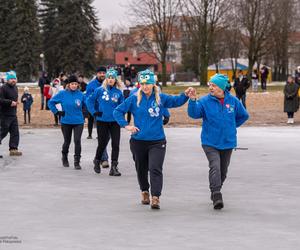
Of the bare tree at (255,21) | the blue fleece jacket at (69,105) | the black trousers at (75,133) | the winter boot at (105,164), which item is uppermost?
the bare tree at (255,21)

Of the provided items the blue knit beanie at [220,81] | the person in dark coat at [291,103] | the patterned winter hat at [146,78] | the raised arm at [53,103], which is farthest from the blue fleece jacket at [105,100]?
the person in dark coat at [291,103]

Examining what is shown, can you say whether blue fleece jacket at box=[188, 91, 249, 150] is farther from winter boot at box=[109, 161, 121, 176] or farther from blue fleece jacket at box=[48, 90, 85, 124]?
blue fleece jacket at box=[48, 90, 85, 124]

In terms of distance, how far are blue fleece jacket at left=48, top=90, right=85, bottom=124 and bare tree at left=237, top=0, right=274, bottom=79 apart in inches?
1986

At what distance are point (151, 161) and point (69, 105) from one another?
14.3ft

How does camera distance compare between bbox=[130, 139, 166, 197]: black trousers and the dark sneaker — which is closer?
the dark sneaker

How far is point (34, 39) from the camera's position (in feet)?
289

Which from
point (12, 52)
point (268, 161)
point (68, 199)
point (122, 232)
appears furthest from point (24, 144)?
point (12, 52)

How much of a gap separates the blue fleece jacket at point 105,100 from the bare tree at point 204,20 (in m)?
52.2

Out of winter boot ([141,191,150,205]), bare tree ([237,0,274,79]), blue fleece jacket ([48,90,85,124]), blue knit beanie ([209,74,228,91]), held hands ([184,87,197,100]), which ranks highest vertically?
bare tree ([237,0,274,79])

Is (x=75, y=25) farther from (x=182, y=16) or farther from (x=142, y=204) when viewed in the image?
(x=142, y=204)

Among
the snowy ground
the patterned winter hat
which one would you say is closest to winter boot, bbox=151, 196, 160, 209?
the snowy ground

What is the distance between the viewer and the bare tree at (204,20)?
64062 mm

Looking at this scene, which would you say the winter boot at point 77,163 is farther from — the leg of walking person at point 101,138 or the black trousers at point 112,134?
the black trousers at point 112,134

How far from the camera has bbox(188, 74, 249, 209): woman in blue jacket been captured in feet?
27.6
